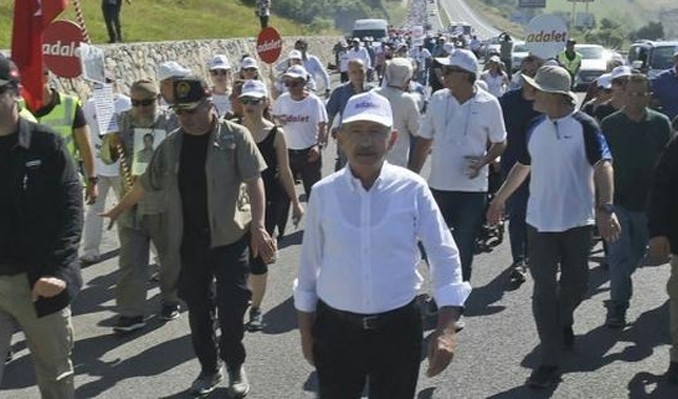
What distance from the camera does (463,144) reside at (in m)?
6.62

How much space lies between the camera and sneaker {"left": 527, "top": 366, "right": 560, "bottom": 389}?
545 centimetres

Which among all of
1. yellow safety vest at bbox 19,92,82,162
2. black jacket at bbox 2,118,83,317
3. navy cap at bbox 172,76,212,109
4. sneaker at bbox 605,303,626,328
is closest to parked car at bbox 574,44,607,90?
sneaker at bbox 605,303,626,328

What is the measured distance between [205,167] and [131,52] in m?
14.8

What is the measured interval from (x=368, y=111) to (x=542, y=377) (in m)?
2.71

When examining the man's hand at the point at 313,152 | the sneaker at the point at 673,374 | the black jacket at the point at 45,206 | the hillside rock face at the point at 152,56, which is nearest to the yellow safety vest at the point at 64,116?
the man's hand at the point at 313,152

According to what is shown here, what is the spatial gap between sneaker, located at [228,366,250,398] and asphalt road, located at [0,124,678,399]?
3.6 inches

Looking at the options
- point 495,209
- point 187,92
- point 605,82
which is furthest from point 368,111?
point 605,82

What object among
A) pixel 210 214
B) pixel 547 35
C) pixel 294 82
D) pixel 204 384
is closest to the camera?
pixel 210 214

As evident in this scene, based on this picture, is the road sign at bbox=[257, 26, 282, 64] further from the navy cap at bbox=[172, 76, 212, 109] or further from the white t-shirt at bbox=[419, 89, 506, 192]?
the navy cap at bbox=[172, 76, 212, 109]

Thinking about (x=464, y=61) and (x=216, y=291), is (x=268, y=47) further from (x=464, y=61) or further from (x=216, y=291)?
(x=216, y=291)

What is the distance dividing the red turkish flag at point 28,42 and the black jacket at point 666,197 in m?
4.40

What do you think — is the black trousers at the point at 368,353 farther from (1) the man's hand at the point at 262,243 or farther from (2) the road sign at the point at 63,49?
(2) the road sign at the point at 63,49

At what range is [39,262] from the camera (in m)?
4.02

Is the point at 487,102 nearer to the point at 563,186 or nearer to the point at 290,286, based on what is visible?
the point at 563,186
